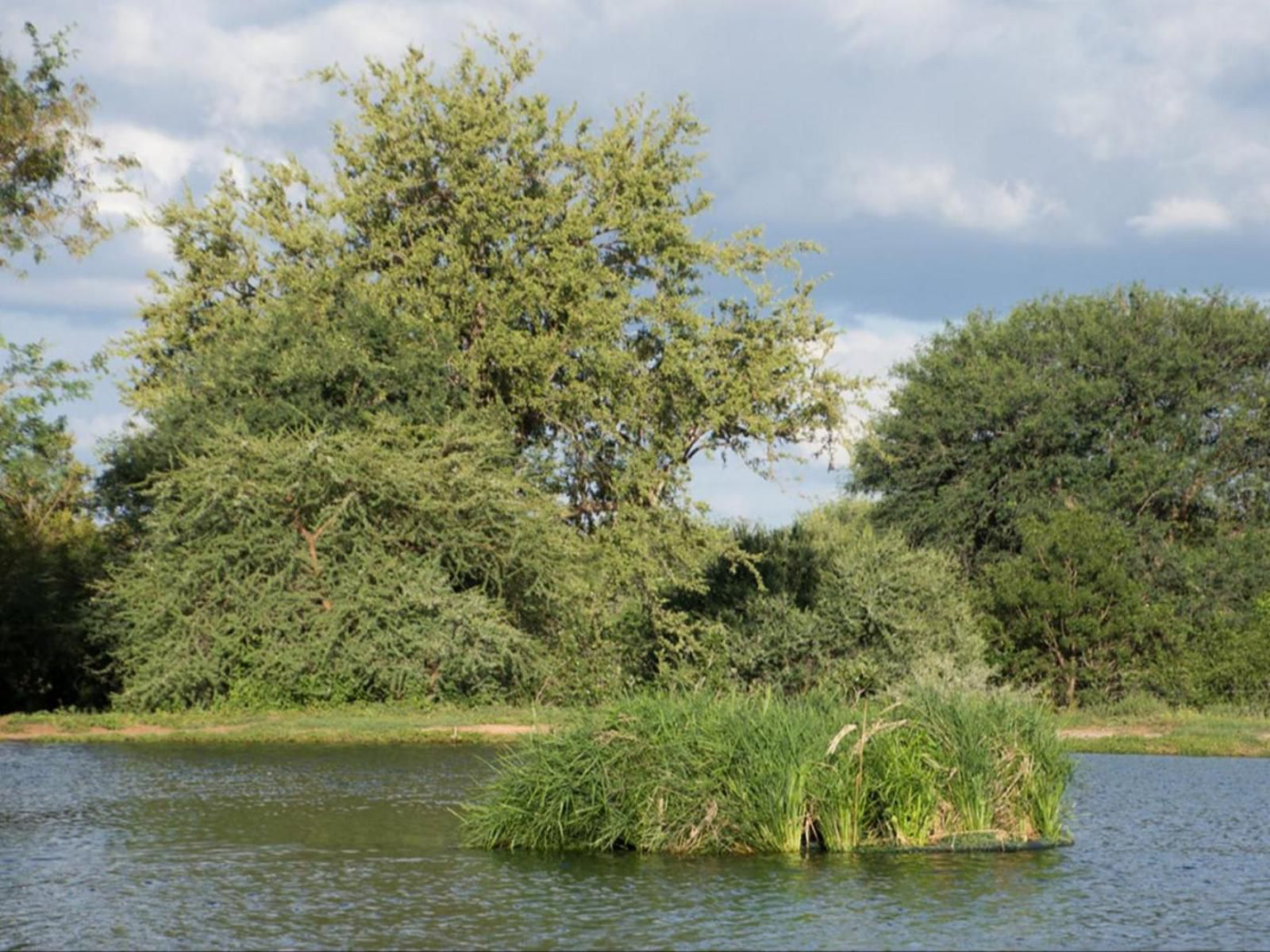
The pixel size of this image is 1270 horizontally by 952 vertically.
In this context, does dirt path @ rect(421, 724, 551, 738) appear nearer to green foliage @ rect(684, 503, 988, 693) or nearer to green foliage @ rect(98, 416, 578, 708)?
green foliage @ rect(98, 416, 578, 708)

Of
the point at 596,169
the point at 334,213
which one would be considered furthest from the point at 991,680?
the point at 334,213

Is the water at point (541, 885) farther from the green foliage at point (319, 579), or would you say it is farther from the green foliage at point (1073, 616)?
the green foliage at point (1073, 616)

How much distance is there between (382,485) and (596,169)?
13.3 metres

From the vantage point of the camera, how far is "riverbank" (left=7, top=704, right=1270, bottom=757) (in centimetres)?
3675

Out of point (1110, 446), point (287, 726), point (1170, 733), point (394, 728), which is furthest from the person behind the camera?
point (1110, 446)

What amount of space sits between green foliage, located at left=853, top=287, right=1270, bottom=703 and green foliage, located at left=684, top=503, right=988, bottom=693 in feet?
20.7

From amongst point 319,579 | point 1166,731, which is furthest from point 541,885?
point 319,579

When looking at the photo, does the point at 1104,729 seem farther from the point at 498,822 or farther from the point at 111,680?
the point at 111,680

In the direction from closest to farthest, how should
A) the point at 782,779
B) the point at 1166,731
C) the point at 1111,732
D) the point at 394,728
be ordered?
1. the point at 782,779
2. the point at 394,728
3. the point at 1166,731
4. the point at 1111,732

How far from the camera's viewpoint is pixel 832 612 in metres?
46.1

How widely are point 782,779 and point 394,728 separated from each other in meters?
20.9

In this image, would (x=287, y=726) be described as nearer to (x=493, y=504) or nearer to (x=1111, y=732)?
(x=493, y=504)

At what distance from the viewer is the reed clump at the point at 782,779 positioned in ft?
60.0

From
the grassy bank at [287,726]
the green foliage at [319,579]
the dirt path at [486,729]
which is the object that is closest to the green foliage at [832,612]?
the green foliage at [319,579]
